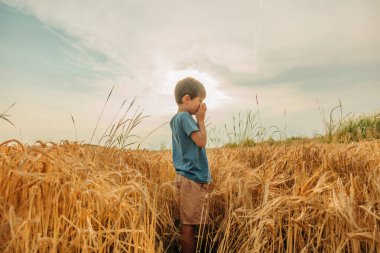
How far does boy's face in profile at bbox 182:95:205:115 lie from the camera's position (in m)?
2.91

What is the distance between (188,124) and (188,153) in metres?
0.25

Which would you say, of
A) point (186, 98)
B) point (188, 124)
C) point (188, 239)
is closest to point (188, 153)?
point (188, 124)

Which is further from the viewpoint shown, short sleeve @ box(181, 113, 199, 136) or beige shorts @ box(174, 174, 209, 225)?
short sleeve @ box(181, 113, 199, 136)

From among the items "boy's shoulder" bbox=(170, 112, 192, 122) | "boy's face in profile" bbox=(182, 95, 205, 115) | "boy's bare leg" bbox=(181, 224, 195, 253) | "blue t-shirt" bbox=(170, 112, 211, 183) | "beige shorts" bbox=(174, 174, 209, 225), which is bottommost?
"boy's bare leg" bbox=(181, 224, 195, 253)

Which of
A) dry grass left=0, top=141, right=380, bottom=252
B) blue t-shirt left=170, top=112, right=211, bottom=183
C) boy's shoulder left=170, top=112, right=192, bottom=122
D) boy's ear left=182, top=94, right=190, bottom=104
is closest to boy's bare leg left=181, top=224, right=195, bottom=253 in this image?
dry grass left=0, top=141, right=380, bottom=252

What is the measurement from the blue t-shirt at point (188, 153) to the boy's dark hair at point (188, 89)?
207 mm

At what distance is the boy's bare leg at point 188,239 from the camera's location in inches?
99.3

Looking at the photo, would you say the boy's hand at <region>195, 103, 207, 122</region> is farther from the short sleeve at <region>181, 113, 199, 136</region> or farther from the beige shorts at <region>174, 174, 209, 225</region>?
the beige shorts at <region>174, 174, 209, 225</region>

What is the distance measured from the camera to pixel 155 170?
11.4 ft

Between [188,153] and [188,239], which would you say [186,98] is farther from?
[188,239]

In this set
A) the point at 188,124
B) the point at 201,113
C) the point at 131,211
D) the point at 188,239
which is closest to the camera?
the point at 131,211

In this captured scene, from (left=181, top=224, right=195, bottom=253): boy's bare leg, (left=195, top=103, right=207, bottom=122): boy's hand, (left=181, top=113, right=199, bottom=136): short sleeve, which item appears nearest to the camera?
(left=181, top=224, right=195, bottom=253): boy's bare leg

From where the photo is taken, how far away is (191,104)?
2.92 m

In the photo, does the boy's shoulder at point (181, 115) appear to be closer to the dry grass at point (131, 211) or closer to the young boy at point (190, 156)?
the young boy at point (190, 156)
